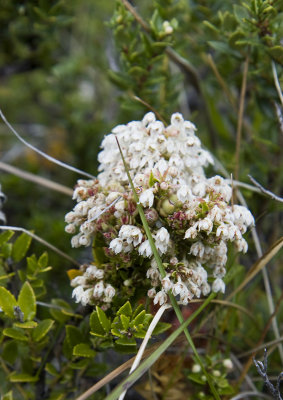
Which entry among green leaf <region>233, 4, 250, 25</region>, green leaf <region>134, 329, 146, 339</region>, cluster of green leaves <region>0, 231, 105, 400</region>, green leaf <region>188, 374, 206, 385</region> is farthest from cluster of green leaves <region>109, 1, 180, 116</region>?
green leaf <region>188, 374, 206, 385</region>

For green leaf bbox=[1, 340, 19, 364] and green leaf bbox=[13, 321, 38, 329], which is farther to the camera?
green leaf bbox=[1, 340, 19, 364]

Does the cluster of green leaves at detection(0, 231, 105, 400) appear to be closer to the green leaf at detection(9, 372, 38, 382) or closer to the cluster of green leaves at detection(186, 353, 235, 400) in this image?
the green leaf at detection(9, 372, 38, 382)

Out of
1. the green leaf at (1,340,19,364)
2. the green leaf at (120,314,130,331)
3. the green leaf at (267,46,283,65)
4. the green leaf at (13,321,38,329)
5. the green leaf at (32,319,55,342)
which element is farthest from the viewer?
the green leaf at (267,46,283,65)

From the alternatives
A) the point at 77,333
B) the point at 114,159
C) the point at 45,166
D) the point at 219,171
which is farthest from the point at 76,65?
the point at 77,333

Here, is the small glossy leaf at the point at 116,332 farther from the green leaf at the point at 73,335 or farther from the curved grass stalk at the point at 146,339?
the green leaf at the point at 73,335

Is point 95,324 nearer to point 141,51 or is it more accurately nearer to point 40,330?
point 40,330

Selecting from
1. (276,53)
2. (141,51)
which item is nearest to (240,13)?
(276,53)
